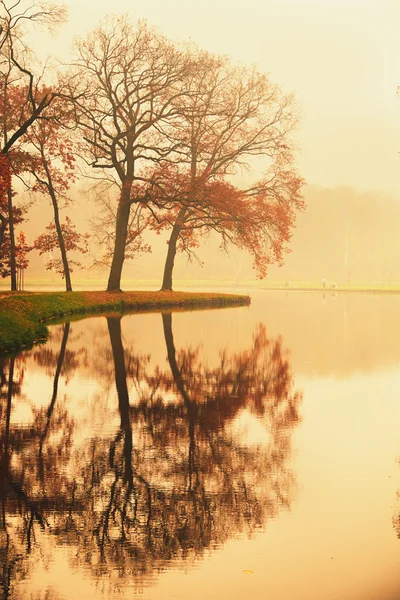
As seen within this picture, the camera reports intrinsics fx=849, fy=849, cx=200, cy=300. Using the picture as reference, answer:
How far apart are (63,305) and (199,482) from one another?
98.0 feet

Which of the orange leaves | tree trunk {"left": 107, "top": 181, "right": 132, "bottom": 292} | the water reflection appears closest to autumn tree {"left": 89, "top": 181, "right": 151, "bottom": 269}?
tree trunk {"left": 107, "top": 181, "right": 132, "bottom": 292}

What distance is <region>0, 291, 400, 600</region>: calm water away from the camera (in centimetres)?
546

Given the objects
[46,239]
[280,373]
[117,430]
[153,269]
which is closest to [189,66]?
[46,239]

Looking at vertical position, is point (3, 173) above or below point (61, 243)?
above

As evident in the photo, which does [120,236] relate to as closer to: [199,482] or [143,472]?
[143,472]

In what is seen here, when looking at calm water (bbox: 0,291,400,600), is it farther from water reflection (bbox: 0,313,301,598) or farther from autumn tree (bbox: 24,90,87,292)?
Answer: autumn tree (bbox: 24,90,87,292)

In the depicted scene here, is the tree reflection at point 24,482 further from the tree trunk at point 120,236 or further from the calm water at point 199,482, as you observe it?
the tree trunk at point 120,236

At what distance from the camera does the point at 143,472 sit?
8.19 meters

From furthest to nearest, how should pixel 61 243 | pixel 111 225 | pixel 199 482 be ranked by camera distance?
pixel 111 225 < pixel 61 243 < pixel 199 482

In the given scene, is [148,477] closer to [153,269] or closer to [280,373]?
[280,373]

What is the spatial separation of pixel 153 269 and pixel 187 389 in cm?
13512

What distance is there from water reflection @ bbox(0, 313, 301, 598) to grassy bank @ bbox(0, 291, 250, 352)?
611 cm

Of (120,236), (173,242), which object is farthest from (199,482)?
(173,242)

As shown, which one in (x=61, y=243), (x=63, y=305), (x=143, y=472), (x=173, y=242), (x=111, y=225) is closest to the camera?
(x=143, y=472)
